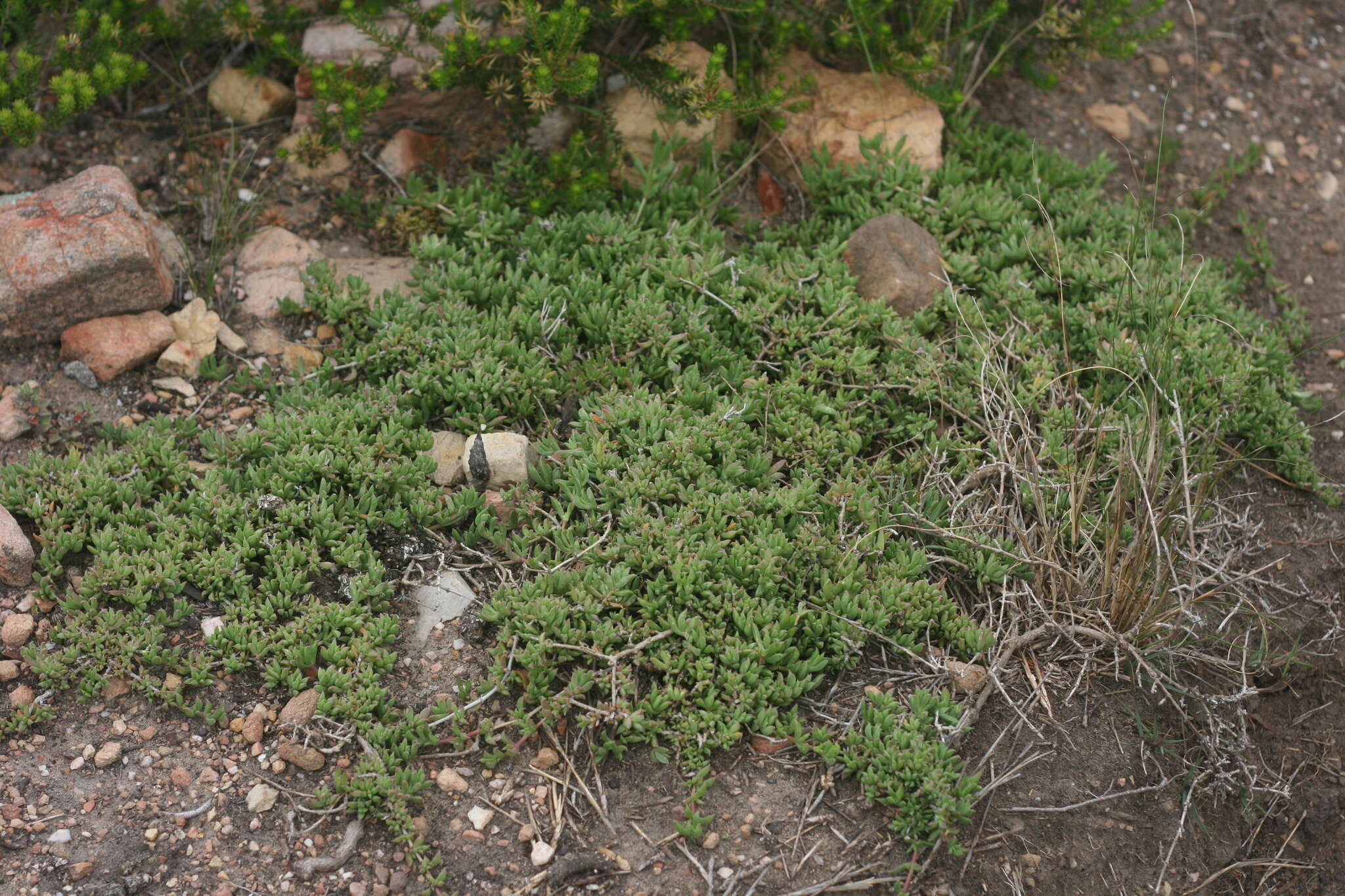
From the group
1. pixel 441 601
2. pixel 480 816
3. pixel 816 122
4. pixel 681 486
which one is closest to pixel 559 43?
pixel 816 122

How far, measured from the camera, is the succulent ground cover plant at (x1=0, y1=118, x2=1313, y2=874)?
3541 mm

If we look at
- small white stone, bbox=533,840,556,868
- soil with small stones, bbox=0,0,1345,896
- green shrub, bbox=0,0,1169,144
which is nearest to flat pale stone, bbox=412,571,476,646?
soil with small stones, bbox=0,0,1345,896

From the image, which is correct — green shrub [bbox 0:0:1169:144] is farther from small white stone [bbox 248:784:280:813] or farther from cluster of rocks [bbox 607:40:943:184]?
small white stone [bbox 248:784:280:813]

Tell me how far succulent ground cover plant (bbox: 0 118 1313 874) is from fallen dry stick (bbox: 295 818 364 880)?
0.31ft

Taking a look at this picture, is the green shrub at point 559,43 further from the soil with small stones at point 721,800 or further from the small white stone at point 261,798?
the small white stone at point 261,798

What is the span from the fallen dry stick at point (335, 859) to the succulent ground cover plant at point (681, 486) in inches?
3.8

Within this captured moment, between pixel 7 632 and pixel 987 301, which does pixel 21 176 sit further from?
pixel 987 301

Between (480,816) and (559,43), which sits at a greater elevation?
(559,43)

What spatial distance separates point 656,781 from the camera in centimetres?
348

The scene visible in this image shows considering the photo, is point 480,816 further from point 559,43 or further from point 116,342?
point 559,43

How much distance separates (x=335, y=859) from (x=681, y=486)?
169 cm

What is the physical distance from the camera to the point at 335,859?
3240 mm

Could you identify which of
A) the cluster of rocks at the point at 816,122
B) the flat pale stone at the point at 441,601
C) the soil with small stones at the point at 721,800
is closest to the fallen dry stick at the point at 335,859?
the soil with small stones at the point at 721,800

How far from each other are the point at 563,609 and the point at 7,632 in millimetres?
1853
